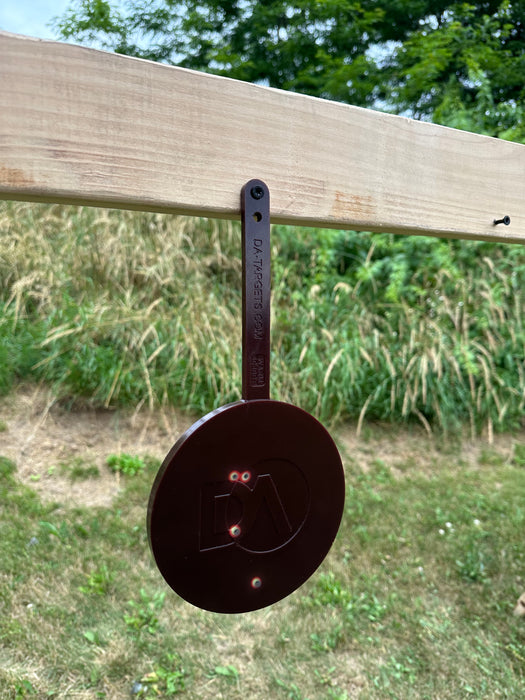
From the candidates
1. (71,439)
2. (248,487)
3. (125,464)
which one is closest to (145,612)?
(125,464)

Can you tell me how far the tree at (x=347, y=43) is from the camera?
6.13 meters

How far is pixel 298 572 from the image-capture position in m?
1.02

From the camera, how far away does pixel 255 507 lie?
3.08 feet

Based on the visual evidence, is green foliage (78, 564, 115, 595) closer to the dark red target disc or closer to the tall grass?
the tall grass

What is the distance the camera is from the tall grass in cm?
A: 361

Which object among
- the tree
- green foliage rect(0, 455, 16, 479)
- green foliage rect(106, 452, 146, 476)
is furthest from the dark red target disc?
the tree

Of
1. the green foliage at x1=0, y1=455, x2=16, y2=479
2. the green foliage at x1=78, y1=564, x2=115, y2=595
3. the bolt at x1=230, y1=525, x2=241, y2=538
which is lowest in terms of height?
the green foliage at x1=78, y1=564, x2=115, y2=595

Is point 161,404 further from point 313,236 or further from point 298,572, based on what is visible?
point 298,572

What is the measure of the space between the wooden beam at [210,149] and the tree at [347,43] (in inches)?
199

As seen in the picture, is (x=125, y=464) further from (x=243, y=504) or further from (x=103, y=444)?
(x=243, y=504)

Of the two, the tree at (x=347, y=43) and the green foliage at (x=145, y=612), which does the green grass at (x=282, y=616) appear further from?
the tree at (x=347, y=43)

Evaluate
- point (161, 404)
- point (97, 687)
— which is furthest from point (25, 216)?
point (97, 687)

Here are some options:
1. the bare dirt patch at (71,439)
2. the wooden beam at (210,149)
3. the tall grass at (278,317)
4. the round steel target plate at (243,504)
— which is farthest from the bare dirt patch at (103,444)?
the wooden beam at (210,149)

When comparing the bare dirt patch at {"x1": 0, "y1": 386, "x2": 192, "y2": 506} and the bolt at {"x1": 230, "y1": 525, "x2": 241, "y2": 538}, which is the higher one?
the bolt at {"x1": 230, "y1": 525, "x2": 241, "y2": 538}
